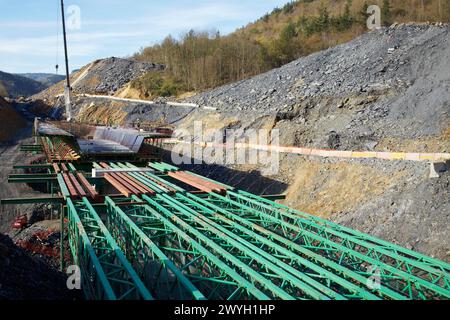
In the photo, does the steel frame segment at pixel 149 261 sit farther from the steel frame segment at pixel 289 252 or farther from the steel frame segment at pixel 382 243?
the steel frame segment at pixel 382 243

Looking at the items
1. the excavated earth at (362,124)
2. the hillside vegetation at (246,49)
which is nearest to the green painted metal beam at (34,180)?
the excavated earth at (362,124)

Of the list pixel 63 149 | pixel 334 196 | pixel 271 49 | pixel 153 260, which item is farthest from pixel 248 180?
pixel 271 49

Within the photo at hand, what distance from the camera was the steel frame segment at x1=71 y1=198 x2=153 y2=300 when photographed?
598 cm

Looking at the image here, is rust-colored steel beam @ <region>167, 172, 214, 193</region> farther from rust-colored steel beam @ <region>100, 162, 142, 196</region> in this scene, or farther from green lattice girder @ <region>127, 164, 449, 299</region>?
rust-colored steel beam @ <region>100, 162, 142, 196</region>

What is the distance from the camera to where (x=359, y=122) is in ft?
52.6

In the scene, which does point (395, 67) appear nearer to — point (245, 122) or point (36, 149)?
point (245, 122)

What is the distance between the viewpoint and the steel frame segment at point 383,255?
691 centimetres

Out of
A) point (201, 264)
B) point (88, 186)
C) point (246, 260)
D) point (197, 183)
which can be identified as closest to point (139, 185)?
point (88, 186)

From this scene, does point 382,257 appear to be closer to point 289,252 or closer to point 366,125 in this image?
point 289,252

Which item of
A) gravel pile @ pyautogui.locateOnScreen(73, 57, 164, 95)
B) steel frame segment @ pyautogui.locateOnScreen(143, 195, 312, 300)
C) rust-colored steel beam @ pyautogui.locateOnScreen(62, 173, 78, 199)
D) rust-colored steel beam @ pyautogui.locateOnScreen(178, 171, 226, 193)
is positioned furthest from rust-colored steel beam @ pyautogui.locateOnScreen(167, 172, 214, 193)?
gravel pile @ pyautogui.locateOnScreen(73, 57, 164, 95)

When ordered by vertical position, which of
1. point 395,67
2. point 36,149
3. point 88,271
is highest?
point 395,67

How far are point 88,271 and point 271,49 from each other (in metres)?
30.8

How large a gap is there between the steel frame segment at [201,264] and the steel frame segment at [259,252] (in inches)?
15.4
